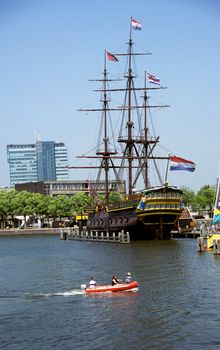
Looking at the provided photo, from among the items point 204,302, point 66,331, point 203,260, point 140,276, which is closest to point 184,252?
point 203,260

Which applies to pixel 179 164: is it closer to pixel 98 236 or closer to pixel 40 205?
pixel 98 236

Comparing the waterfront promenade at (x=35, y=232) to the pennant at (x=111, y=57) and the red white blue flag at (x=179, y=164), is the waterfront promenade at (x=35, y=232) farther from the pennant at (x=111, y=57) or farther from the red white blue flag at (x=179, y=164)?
the red white blue flag at (x=179, y=164)

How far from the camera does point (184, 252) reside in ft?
247

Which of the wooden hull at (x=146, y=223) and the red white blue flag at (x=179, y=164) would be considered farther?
the wooden hull at (x=146, y=223)

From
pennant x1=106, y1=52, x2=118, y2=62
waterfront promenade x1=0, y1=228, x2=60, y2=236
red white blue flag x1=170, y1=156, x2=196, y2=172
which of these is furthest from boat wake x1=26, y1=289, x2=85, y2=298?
waterfront promenade x1=0, y1=228, x2=60, y2=236

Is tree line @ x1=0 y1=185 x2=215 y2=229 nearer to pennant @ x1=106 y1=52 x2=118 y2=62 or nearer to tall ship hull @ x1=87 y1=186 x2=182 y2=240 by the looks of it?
pennant @ x1=106 y1=52 x2=118 y2=62

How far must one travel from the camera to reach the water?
33.3m

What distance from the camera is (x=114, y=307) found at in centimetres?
4175

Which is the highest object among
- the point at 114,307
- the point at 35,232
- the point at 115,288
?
the point at 35,232

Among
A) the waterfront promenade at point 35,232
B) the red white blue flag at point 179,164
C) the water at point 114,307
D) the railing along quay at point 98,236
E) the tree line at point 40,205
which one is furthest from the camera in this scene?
the tree line at point 40,205

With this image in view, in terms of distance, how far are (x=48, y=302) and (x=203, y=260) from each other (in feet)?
81.3

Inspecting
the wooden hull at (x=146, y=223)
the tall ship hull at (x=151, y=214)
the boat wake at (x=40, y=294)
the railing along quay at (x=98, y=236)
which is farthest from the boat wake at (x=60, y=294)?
the wooden hull at (x=146, y=223)

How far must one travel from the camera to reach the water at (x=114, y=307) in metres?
33.3

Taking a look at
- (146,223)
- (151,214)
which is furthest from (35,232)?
(151,214)
